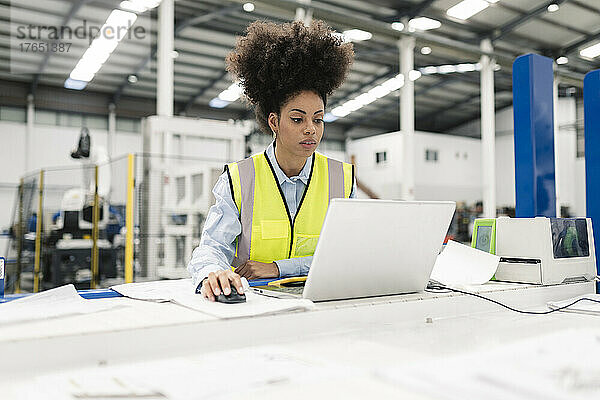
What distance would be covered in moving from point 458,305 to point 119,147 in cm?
1214

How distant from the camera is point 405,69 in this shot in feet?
26.6

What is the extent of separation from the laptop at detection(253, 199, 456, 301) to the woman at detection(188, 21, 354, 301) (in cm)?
43

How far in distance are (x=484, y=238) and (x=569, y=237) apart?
28cm

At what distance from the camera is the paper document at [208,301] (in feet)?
3.43

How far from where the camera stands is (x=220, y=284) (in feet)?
3.86

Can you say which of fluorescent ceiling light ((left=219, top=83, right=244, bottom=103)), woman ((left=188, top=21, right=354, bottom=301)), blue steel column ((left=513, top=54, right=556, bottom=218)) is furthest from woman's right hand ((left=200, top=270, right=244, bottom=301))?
fluorescent ceiling light ((left=219, top=83, right=244, bottom=103))

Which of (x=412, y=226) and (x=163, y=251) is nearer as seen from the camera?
(x=412, y=226)

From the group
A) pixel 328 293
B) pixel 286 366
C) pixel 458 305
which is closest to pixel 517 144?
pixel 458 305

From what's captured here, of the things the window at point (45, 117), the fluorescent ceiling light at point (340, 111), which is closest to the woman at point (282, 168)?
the window at point (45, 117)

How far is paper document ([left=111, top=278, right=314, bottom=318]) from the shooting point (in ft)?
3.43

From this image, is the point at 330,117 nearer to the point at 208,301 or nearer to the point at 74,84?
the point at 74,84

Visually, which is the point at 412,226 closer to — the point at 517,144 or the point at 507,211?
the point at 517,144

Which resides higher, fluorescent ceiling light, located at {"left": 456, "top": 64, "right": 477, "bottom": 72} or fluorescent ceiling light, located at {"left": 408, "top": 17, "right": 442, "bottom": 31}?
fluorescent ceiling light, located at {"left": 456, "top": 64, "right": 477, "bottom": 72}

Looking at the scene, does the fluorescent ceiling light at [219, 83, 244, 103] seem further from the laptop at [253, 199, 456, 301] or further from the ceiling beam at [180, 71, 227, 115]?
the laptop at [253, 199, 456, 301]
